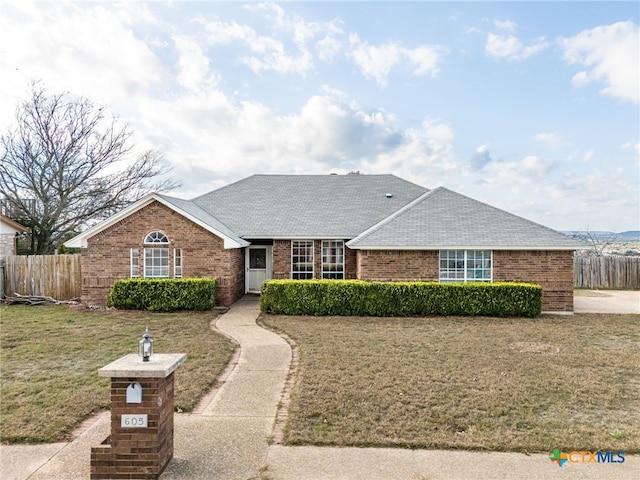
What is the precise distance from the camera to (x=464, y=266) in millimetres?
15781

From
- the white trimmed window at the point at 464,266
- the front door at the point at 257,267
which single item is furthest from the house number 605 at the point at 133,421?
the front door at the point at 257,267

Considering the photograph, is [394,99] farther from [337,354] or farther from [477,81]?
[337,354]

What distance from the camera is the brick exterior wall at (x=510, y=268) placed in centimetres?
1532

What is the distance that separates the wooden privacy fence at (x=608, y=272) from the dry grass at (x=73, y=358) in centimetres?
2078

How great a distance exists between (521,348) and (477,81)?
10.5 metres

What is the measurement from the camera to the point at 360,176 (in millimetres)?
24297

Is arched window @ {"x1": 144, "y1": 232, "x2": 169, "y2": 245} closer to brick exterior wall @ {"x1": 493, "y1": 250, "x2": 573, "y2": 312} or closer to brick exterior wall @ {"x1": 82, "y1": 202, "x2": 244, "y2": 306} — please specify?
brick exterior wall @ {"x1": 82, "y1": 202, "x2": 244, "y2": 306}

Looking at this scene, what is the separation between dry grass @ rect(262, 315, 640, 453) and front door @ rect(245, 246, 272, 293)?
310 inches

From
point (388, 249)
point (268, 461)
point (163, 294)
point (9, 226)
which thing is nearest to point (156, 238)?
point (163, 294)

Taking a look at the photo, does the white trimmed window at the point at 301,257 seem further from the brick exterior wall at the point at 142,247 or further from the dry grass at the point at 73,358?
the dry grass at the point at 73,358

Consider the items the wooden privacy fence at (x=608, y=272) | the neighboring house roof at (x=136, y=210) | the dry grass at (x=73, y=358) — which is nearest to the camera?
the dry grass at (x=73, y=358)

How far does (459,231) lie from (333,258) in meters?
5.37

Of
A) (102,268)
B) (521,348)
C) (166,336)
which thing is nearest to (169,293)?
(102,268)

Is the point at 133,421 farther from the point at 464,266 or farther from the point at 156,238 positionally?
the point at 464,266
